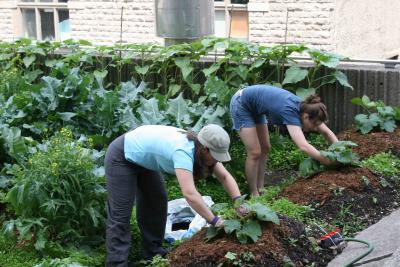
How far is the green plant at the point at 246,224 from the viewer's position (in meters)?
5.22

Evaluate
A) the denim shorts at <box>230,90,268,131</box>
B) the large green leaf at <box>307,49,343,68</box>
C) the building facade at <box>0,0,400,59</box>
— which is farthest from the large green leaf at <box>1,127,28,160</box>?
the building facade at <box>0,0,400,59</box>

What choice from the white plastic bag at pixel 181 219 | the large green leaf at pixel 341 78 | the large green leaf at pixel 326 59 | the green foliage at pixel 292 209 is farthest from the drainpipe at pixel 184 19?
the green foliage at pixel 292 209

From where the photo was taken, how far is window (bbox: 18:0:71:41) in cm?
1672

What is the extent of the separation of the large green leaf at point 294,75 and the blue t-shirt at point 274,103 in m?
1.29

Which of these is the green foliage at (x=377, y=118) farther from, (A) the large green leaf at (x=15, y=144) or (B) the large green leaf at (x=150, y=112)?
(A) the large green leaf at (x=15, y=144)

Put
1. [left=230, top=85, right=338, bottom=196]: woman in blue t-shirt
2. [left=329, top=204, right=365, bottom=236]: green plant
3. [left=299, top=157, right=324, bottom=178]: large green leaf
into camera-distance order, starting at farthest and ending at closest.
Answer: [left=299, top=157, right=324, bottom=178]: large green leaf, [left=230, top=85, right=338, bottom=196]: woman in blue t-shirt, [left=329, top=204, right=365, bottom=236]: green plant

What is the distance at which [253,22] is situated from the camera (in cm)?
1405

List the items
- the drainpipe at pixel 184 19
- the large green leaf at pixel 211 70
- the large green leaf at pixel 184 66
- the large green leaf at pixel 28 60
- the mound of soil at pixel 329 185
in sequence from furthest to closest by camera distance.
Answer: the large green leaf at pixel 28 60 < the large green leaf at pixel 184 66 < the large green leaf at pixel 211 70 < the drainpipe at pixel 184 19 < the mound of soil at pixel 329 185

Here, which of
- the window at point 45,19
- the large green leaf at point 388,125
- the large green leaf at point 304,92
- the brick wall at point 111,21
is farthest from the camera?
the window at point 45,19

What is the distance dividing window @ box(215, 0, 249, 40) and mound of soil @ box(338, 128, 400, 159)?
654cm

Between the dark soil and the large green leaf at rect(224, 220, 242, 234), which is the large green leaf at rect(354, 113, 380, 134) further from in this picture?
the large green leaf at rect(224, 220, 242, 234)

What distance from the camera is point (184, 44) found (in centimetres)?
908

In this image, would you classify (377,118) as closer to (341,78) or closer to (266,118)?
(341,78)

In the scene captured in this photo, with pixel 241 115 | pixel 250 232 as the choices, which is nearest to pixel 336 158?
pixel 241 115
